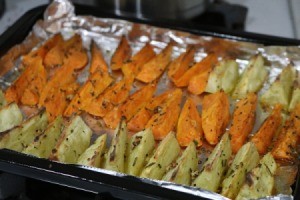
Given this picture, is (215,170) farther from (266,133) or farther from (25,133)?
(25,133)

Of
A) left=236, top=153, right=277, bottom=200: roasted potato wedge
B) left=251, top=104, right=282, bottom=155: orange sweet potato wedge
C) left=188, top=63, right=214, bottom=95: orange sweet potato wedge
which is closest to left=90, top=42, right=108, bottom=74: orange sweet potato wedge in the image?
left=188, top=63, right=214, bottom=95: orange sweet potato wedge

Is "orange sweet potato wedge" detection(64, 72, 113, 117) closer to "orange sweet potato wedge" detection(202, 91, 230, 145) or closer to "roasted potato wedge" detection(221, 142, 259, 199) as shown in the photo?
"orange sweet potato wedge" detection(202, 91, 230, 145)

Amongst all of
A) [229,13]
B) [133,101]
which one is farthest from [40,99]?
[229,13]

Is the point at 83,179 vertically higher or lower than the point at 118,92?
higher

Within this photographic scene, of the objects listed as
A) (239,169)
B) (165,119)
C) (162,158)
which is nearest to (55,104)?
(165,119)

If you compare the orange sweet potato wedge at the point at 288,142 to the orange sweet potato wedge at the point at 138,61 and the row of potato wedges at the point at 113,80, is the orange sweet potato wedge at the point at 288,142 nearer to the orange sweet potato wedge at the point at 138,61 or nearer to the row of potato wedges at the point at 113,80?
the row of potato wedges at the point at 113,80

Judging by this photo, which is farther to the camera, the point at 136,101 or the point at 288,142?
the point at 136,101
